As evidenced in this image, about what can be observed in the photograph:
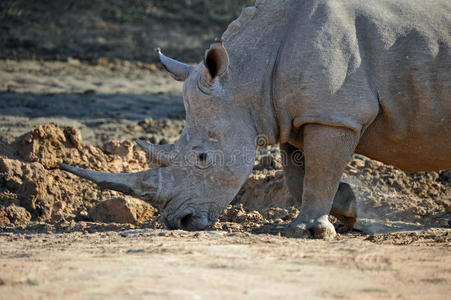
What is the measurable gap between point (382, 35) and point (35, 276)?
3.19 metres

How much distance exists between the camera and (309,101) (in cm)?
568

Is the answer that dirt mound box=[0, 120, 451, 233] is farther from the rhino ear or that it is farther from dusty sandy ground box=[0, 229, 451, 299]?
the rhino ear

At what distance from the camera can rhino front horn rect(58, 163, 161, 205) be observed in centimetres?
581

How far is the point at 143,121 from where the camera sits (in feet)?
37.6

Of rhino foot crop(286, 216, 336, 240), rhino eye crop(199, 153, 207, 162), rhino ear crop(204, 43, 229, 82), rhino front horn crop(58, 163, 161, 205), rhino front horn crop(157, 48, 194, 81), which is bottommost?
rhino foot crop(286, 216, 336, 240)

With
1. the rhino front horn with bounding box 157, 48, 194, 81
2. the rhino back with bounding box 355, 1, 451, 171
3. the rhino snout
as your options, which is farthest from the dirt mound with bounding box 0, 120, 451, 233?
the rhino front horn with bounding box 157, 48, 194, 81

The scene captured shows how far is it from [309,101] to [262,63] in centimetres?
53

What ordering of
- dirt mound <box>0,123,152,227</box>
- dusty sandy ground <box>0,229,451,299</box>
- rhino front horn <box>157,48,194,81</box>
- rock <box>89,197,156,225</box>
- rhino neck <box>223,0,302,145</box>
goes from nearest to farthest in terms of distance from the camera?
dusty sandy ground <box>0,229,451,299</box> → rhino neck <box>223,0,302,145</box> → rhino front horn <box>157,48,194,81</box> → rock <box>89,197,156,225</box> → dirt mound <box>0,123,152,227</box>

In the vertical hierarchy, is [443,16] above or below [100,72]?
above

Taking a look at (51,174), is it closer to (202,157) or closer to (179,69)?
(179,69)

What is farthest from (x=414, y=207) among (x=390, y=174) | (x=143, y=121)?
(x=143, y=121)

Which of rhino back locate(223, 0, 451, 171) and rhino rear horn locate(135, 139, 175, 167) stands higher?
rhino back locate(223, 0, 451, 171)

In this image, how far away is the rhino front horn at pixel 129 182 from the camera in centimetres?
581

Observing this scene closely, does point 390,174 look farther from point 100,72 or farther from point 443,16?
point 100,72
